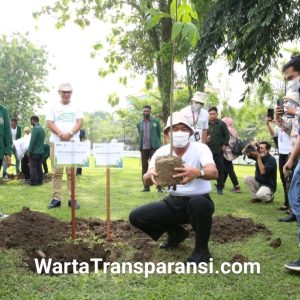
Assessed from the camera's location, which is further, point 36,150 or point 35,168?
point 35,168

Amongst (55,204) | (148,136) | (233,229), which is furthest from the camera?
(148,136)

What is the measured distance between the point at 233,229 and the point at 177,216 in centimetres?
129

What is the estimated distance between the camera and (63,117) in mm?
6199

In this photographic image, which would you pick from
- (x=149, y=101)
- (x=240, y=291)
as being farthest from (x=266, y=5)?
(x=149, y=101)

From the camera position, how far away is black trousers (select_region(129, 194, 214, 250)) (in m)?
3.62

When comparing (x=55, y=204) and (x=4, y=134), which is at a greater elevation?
(x=4, y=134)

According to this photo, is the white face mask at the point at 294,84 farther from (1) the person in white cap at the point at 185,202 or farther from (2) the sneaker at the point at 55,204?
(2) the sneaker at the point at 55,204

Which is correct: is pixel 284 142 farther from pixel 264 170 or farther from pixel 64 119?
pixel 64 119

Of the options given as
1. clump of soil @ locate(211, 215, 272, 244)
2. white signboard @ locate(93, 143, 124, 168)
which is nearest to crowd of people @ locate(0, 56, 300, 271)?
clump of soil @ locate(211, 215, 272, 244)

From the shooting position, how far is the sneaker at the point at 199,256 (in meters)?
3.63

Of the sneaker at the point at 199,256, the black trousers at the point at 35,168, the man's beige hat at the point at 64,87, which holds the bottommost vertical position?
the sneaker at the point at 199,256

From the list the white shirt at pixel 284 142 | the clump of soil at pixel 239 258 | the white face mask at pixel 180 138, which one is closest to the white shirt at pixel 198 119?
the white shirt at pixel 284 142

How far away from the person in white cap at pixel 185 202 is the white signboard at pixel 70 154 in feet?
3.73

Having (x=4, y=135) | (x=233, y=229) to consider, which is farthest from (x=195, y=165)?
(x=4, y=135)
